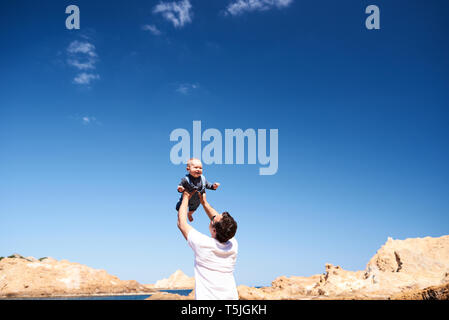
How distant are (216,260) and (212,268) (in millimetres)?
92

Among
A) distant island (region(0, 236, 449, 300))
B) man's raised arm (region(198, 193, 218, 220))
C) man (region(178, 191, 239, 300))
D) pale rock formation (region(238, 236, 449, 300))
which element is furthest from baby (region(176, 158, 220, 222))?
pale rock formation (region(238, 236, 449, 300))

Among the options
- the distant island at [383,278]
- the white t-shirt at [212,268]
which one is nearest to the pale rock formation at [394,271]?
the distant island at [383,278]

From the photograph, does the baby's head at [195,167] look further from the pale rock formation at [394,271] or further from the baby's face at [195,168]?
the pale rock formation at [394,271]

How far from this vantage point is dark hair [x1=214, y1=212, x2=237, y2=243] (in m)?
3.33

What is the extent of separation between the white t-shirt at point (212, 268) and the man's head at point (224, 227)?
3.0 inches

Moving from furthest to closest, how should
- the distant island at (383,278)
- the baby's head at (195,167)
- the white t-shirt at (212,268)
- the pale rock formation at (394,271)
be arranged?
the pale rock formation at (394,271) < the distant island at (383,278) < the baby's head at (195,167) < the white t-shirt at (212,268)

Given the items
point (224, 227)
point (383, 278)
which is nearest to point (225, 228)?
point (224, 227)

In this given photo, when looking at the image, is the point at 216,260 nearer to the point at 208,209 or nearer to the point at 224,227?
the point at 224,227

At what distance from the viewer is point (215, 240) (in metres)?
3.39

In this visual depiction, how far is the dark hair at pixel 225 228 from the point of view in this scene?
333 cm
